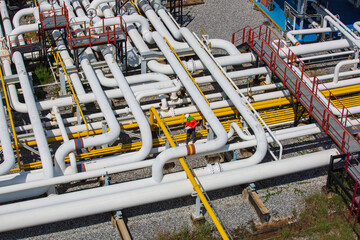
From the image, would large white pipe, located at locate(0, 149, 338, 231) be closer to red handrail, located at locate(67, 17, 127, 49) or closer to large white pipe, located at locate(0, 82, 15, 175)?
large white pipe, located at locate(0, 82, 15, 175)

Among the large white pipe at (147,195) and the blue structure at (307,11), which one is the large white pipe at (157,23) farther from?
the large white pipe at (147,195)

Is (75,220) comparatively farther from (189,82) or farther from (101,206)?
(189,82)

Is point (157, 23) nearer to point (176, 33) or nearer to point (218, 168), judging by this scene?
point (176, 33)

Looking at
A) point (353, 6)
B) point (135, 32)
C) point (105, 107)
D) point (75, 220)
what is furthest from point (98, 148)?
point (353, 6)

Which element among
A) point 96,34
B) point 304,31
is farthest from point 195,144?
point 304,31

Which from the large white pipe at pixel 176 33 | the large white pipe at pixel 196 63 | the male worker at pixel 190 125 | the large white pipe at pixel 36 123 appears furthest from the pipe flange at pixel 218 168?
the large white pipe at pixel 176 33
